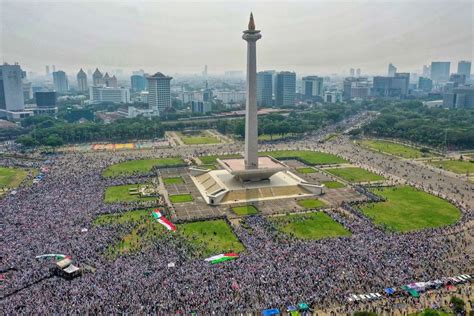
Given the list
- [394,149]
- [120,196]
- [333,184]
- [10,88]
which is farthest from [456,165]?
[10,88]

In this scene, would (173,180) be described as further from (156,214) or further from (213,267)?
(213,267)

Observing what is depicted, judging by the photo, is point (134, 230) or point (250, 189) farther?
point (250, 189)

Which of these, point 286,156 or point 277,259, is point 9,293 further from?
point 286,156

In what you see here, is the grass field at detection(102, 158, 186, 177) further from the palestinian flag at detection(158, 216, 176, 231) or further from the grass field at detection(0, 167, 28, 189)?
the palestinian flag at detection(158, 216, 176, 231)

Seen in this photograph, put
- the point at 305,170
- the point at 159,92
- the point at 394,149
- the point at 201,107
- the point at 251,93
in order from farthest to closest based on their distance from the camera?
the point at 159,92 < the point at 201,107 < the point at 394,149 < the point at 305,170 < the point at 251,93

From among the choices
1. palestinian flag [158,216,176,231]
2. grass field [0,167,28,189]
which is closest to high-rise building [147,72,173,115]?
grass field [0,167,28,189]
